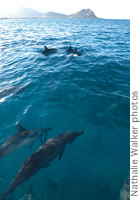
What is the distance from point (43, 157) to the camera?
640 centimetres

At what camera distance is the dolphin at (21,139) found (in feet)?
23.2

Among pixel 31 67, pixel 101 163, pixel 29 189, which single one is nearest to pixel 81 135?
pixel 101 163

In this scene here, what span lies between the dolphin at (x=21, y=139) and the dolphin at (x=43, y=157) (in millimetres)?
976

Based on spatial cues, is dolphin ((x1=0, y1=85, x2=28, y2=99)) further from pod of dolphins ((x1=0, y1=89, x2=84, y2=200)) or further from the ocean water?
pod of dolphins ((x1=0, y1=89, x2=84, y2=200))

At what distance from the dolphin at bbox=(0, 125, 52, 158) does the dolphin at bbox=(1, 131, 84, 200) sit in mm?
976

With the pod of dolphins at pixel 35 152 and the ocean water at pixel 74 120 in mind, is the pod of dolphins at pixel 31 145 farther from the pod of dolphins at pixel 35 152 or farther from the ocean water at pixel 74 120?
the ocean water at pixel 74 120

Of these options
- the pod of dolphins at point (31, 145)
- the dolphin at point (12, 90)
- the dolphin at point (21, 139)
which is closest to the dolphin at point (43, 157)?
the pod of dolphins at point (31, 145)

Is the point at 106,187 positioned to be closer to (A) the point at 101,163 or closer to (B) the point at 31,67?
(A) the point at 101,163

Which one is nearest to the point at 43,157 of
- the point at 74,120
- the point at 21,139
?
the point at 21,139

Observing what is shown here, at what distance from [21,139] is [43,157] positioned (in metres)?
2.05

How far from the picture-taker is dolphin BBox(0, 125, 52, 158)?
707 cm

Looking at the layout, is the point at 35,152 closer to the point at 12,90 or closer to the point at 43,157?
the point at 43,157

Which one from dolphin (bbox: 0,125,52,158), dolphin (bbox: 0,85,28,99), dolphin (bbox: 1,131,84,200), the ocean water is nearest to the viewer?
dolphin (bbox: 1,131,84,200)

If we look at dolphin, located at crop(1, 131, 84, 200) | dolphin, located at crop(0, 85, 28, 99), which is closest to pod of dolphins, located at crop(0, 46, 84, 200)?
dolphin, located at crop(1, 131, 84, 200)
